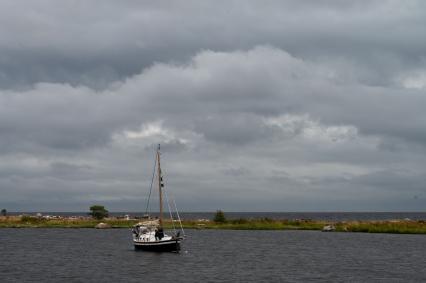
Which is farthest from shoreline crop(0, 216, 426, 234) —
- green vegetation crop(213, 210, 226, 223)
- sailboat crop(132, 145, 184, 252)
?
sailboat crop(132, 145, 184, 252)

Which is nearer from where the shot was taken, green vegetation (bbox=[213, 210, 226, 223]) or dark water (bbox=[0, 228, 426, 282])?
dark water (bbox=[0, 228, 426, 282])

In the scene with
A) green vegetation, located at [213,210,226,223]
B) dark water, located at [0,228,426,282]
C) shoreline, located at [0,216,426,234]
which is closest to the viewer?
dark water, located at [0,228,426,282]

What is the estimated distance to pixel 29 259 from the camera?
96938 millimetres

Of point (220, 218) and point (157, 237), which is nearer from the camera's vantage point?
point (157, 237)

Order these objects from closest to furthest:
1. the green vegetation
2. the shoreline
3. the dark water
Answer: the dark water
the shoreline
the green vegetation

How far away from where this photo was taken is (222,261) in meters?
93.6

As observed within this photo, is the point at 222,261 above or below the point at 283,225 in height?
below

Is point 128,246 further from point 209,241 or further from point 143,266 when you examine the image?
point 143,266

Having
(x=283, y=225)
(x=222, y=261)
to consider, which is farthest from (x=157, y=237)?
(x=283, y=225)

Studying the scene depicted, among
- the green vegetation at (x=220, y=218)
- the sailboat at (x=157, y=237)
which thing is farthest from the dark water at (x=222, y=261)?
the green vegetation at (x=220, y=218)

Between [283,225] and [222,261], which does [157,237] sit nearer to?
[222,261]

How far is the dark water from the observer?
3000 inches

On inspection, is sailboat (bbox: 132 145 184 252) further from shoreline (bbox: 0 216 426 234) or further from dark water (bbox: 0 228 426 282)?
shoreline (bbox: 0 216 426 234)

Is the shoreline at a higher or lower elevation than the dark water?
higher
